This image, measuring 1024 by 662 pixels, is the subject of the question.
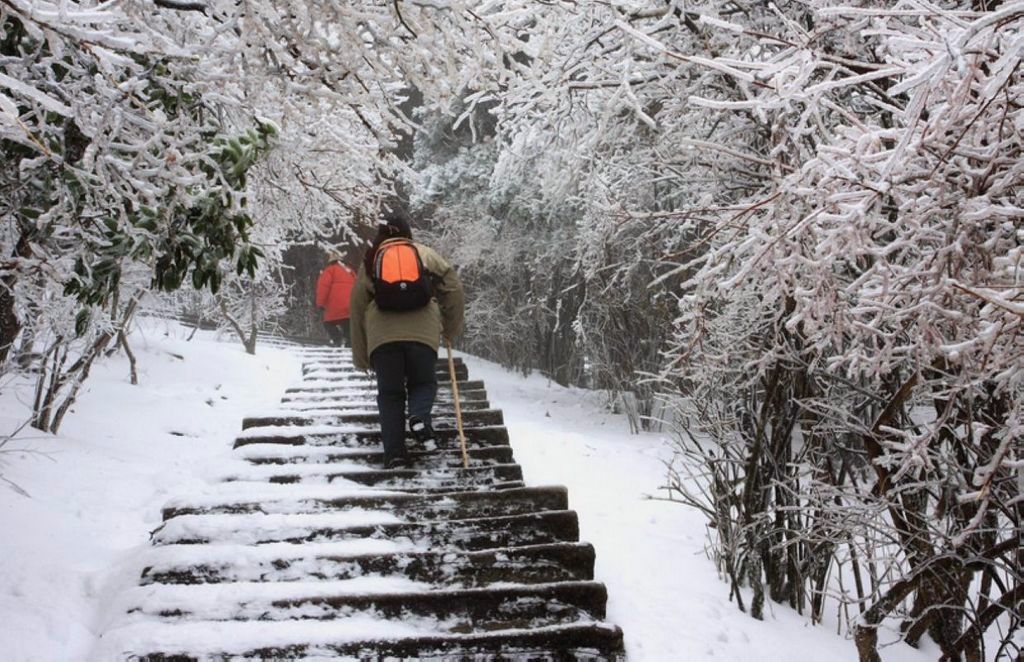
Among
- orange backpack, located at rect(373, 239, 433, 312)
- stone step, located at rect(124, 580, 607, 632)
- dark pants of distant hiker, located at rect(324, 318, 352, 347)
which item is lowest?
stone step, located at rect(124, 580, 607, 632)

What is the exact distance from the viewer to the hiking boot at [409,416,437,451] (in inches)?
220

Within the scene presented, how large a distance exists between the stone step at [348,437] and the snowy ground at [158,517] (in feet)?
0.97

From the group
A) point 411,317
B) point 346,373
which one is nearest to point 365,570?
point 411,317

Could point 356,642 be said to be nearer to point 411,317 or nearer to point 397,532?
point 397,532

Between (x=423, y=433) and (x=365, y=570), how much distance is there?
166cm

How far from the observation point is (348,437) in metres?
5.85

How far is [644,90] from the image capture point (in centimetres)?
535

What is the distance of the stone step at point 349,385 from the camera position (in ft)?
24.7

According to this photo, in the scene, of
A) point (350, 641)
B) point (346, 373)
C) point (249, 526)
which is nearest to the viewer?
point (350, 641)

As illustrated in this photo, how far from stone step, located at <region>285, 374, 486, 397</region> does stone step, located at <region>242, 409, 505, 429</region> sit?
991 mm

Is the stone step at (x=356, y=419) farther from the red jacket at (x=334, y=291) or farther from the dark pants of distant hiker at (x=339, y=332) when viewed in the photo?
the dark pants of distant hiker at (x=339, y=332)

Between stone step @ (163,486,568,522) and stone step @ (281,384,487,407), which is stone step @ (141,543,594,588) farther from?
stone step @ (281,384,487,407)

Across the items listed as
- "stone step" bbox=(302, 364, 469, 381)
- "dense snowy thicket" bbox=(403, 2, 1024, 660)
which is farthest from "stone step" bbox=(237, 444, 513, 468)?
"stone step" bbox=(302, 364, 469, 381)

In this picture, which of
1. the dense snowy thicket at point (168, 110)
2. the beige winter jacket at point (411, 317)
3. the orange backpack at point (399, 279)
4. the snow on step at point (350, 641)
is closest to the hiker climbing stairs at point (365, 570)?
the snow on step at point (350, 641)
